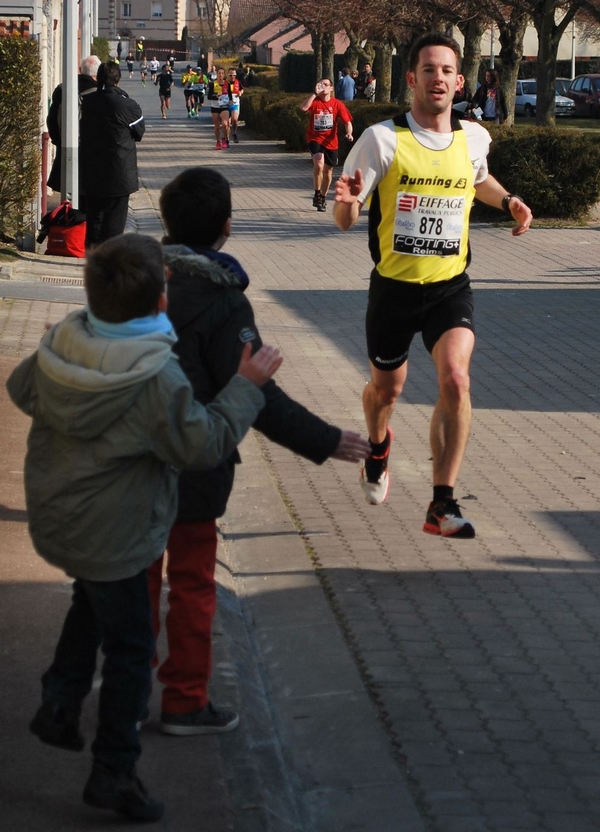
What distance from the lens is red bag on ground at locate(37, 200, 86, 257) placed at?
14656 mm

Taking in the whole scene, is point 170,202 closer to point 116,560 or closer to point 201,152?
point 116,560

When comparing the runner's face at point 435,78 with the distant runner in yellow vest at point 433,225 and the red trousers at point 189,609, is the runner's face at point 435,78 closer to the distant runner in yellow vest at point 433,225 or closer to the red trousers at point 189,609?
the distant runner in yellow vest at point 433,225

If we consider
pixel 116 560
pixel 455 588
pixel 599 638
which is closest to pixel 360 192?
pixel 455 588

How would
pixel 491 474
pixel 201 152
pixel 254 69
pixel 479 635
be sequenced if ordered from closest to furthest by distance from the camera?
pixel 479 635 < pixel 491 474 < pixel 201 152 < pixel 254 69

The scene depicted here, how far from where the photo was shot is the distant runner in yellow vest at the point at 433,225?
579cm

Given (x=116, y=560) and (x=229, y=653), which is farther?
(x=229, y=653)

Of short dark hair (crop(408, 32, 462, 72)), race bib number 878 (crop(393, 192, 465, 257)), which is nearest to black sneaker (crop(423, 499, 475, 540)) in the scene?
race bib number 878 (crop(393, 192, 465, 257))

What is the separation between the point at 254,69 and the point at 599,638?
228 feet

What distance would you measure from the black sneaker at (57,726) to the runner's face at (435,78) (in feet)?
10.9

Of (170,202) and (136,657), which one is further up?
(170,202)

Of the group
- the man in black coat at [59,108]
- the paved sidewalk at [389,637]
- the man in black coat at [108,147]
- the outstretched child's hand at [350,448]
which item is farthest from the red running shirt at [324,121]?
the outstretched child's hand at [350,448]

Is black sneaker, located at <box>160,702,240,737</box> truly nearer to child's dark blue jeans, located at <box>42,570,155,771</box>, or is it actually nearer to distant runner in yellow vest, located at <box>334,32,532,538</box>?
child's dark blue jeans, located at <box>42,570,155,771</box>

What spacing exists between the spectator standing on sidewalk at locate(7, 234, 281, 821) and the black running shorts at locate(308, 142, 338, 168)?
17.8m

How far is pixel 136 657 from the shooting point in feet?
11.3
